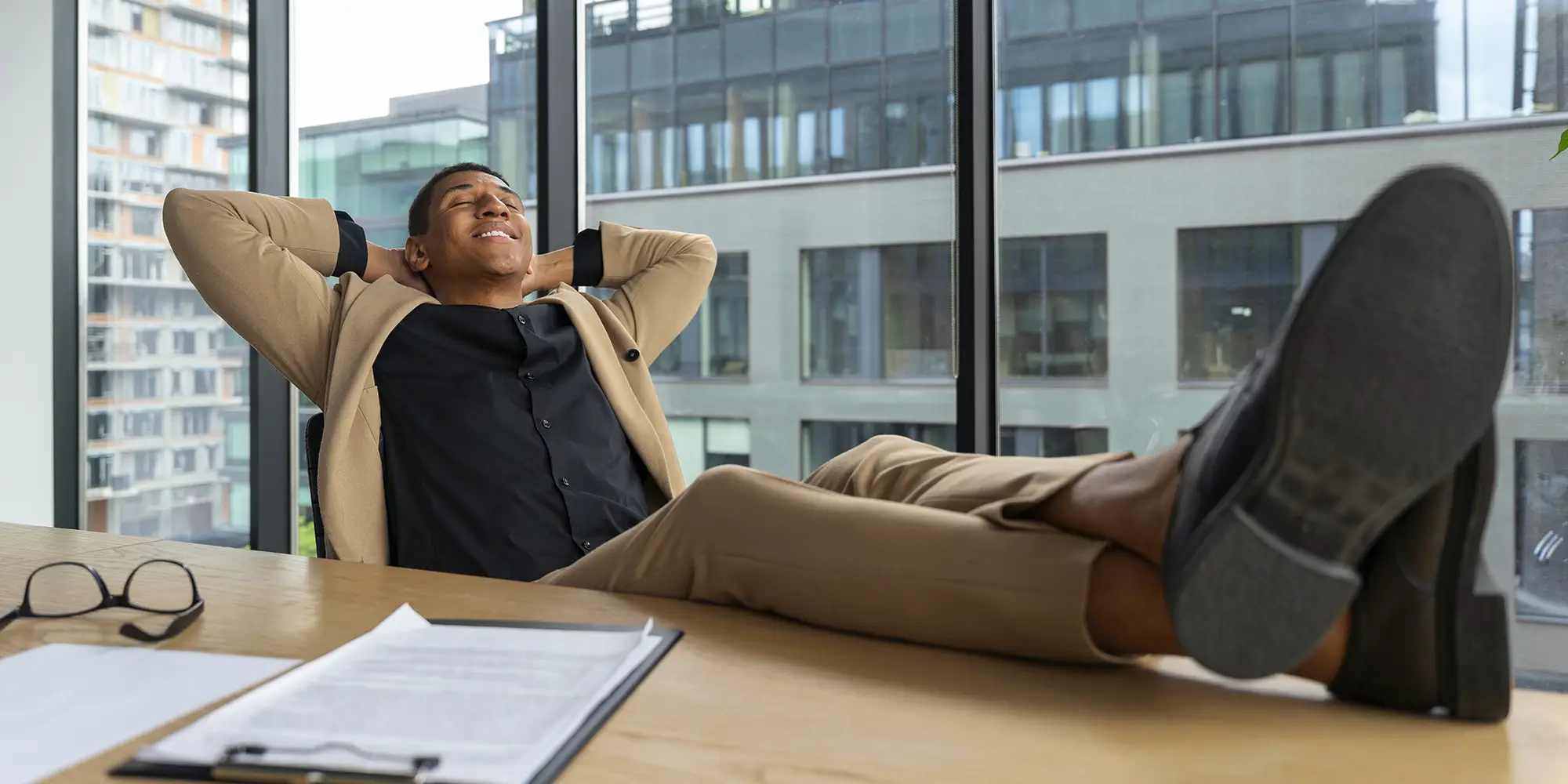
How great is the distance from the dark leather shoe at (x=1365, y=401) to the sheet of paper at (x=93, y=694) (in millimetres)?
725

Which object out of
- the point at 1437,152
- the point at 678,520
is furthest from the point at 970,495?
the point at 1437,152

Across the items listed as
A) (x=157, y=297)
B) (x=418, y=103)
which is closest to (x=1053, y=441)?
(x=418, y=103)

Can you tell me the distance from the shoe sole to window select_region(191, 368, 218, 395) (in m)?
3.50

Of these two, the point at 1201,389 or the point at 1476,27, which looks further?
the point at 1201,389

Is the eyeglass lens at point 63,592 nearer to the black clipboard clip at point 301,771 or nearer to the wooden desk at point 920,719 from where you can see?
the wooden desk at point 920,719

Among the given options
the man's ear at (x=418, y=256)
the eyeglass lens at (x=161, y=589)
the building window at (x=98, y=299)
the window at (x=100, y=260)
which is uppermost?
the window at (x=100, y=260)

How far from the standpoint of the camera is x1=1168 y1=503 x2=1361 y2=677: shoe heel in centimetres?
67

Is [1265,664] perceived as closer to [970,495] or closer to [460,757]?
[970,495]

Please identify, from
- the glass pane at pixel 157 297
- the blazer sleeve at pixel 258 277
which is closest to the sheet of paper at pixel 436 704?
the blazer sleeve at pixel 258 277

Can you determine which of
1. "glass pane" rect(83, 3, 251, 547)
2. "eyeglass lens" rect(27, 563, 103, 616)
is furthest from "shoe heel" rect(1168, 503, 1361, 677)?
"glass pane" rect(83, 3, 251, 547)

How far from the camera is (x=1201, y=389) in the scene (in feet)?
6.70

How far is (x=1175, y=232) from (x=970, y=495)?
1.26 metres

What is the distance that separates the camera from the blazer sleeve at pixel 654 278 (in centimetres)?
209

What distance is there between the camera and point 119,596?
1.09m
